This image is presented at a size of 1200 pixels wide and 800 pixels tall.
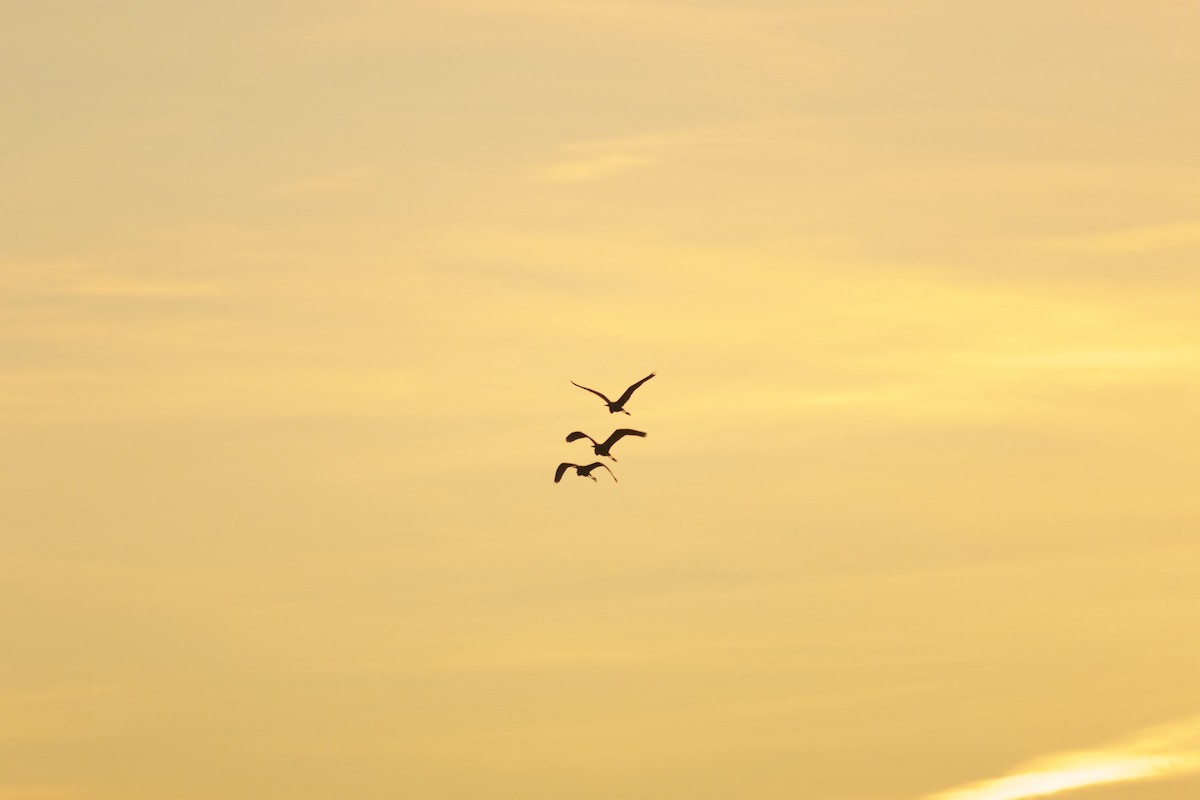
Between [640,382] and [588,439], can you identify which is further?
[588,439]

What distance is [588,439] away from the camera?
373 feet

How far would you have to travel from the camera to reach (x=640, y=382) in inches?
3912

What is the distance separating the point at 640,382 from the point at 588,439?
1523cm
